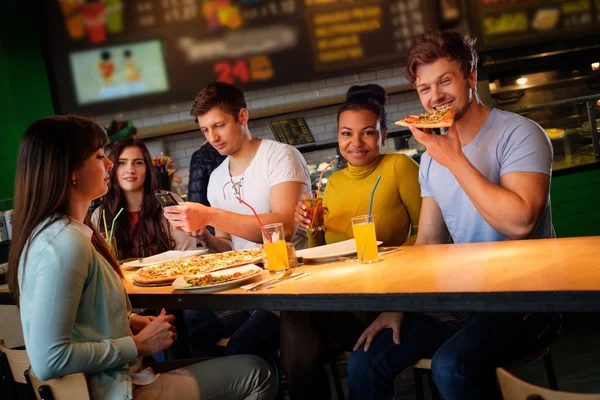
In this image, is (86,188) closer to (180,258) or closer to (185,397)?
(185,397)

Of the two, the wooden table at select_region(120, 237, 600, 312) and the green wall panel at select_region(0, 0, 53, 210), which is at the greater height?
the green wall panel at select_region(0, 0, 53, 210)

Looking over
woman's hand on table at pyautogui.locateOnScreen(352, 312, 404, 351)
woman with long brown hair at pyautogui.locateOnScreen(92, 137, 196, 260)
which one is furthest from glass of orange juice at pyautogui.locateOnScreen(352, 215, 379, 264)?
woman with long brown hair at pyautogui.locateOnScreen(92, 137, 196, 260)

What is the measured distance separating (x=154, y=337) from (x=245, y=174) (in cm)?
140

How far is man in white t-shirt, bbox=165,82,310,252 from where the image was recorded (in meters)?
3.44

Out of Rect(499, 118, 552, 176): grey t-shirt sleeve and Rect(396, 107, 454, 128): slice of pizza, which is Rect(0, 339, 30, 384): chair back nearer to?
Rect(396, 107, 454, 128): slice of pizza

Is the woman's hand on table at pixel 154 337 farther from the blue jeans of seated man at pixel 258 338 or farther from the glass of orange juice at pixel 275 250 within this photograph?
the blue jeans of seated man at pixel 258 338

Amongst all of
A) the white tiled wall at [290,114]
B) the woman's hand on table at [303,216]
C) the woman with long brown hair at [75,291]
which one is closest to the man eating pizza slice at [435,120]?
the woman's hand on table at [303,216]

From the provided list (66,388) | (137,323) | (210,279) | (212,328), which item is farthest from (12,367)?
(212,328)

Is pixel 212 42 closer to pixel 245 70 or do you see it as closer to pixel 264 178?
pixel 245 70

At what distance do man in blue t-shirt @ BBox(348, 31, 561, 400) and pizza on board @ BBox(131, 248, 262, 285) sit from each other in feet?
1.81

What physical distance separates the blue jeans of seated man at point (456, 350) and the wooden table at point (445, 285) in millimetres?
227

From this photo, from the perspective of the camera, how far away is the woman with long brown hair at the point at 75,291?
2043 millimetres

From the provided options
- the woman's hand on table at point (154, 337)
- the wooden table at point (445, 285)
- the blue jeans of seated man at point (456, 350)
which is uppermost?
the wooden table at point (445, 285)

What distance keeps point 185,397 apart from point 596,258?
4.12 ft
